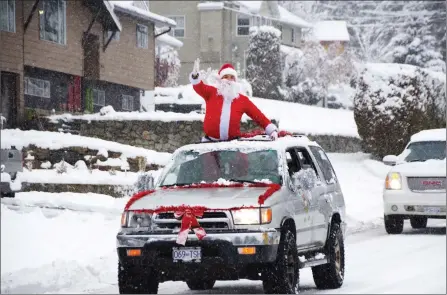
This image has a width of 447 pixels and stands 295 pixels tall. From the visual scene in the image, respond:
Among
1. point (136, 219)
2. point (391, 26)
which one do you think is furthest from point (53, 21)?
point (391, 26)

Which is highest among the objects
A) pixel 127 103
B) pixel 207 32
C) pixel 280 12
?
pixel 280 12

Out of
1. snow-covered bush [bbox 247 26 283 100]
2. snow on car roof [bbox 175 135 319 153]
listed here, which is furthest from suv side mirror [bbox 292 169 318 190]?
snow-covered bush [bbox 247 26 283 100]

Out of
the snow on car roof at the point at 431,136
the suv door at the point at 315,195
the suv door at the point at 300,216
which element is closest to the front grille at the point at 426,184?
the snow on car roof at the point at 431,136

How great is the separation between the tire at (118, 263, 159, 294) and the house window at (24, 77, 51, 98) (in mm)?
27212

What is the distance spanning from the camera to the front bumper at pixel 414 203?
18797mm

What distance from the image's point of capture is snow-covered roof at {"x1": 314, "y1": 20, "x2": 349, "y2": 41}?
90938 millimetres

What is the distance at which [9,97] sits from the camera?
35469 mm

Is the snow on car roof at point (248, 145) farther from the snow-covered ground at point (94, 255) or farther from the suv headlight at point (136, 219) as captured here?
the snow-covered ground at point (94, 255)

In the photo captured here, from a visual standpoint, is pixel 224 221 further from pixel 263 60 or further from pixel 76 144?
pixel 263 60

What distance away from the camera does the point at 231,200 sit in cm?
1026

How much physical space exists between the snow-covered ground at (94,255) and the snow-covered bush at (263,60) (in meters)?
41.4

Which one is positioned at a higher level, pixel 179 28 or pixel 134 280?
pixel 179 28

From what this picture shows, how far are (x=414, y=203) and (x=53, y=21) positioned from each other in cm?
2241

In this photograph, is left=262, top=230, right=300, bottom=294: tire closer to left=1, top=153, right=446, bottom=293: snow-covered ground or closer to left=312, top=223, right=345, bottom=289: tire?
left=1, top=153, right=446, bottom=293: snow-covered ground
